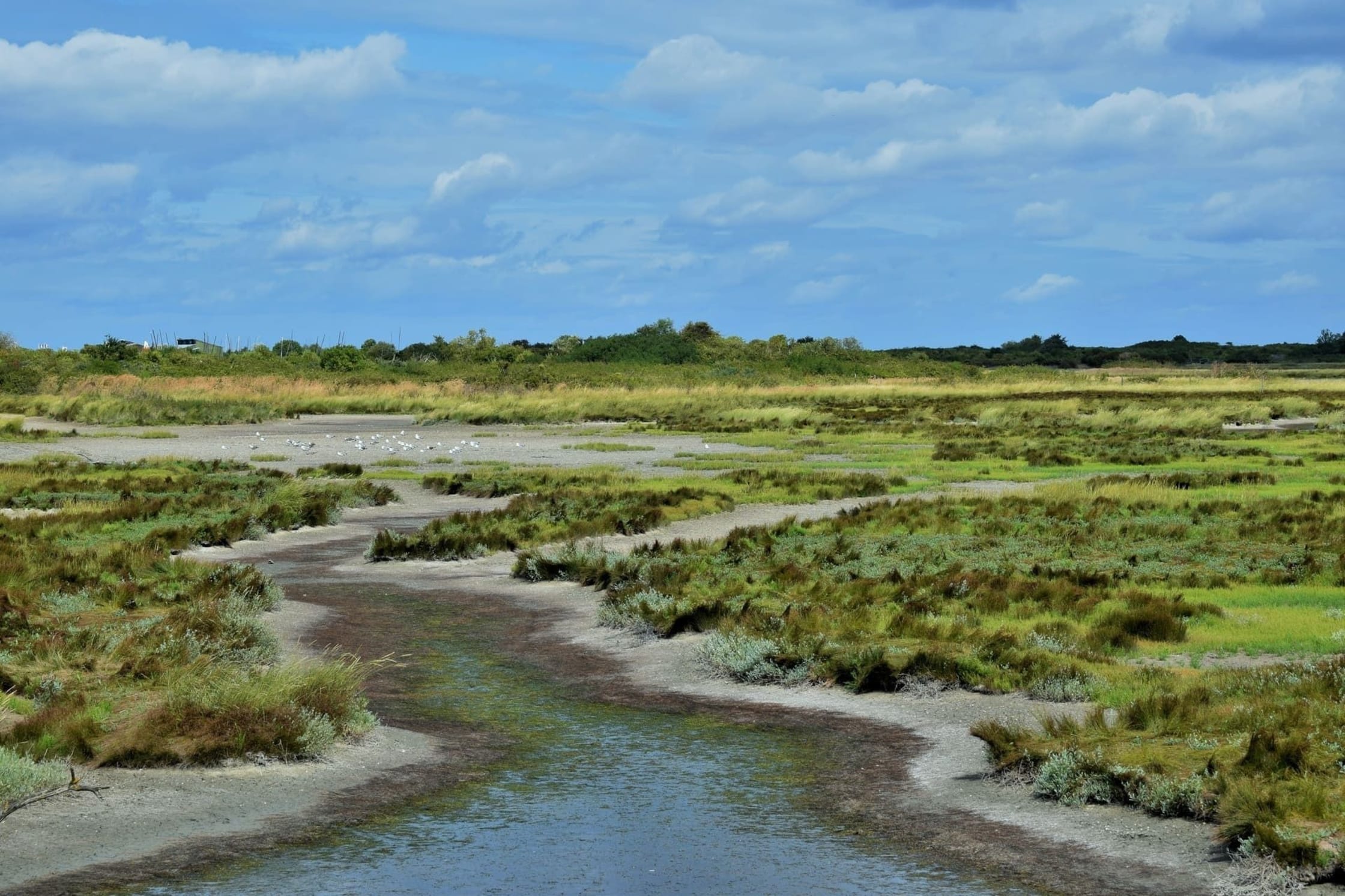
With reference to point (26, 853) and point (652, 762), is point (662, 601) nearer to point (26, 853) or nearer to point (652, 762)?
point (652, 762)

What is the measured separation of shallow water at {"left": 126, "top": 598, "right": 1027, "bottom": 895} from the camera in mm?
8625

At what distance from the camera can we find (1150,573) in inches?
833

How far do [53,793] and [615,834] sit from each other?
358cm

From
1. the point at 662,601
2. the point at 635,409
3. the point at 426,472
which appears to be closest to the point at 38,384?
the point at 635,409

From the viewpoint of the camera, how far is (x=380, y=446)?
187 ft

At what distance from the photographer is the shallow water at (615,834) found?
8625 mm

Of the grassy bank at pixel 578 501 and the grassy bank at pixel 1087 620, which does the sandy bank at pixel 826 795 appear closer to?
the grassy bank at pixel 1087 620

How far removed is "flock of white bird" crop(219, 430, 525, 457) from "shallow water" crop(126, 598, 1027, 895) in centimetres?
3934

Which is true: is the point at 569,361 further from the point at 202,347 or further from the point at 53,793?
the point at 53,793

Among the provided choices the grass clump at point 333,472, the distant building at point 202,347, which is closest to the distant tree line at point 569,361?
the distant building at point 202,347

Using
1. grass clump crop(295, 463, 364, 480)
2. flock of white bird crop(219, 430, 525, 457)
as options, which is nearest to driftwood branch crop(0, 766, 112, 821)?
grass clump crop(295, 463, 364, 480)

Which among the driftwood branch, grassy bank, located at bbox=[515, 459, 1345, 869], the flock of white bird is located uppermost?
the flock of white bird

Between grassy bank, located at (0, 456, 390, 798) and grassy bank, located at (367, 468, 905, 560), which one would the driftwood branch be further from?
grassy bank, located at (367, 468, 905, 560)

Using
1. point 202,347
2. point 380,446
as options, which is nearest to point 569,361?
point 202,347
